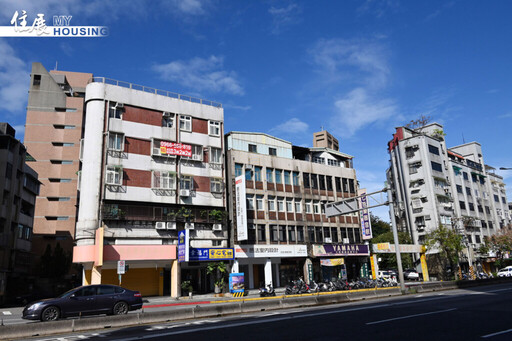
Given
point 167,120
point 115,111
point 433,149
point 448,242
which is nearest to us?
point 115,111

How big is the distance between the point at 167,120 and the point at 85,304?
23.6 m

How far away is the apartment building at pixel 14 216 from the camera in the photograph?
41.2 m

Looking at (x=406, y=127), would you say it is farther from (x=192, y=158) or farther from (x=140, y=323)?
(x=140, y=323)

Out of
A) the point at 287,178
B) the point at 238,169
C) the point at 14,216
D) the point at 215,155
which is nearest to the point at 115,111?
the point at 215,155

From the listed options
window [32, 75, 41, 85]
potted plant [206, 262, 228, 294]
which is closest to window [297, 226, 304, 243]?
potted plant [206, 262, 228, 294]

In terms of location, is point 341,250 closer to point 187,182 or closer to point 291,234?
point 291,234

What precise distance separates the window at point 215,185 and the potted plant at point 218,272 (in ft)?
23.3

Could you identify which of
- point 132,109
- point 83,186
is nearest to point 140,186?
point 83,186

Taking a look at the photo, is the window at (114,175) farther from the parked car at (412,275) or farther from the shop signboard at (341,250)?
the parked car at (412,275)

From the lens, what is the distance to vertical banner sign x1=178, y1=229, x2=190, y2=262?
1302 inches

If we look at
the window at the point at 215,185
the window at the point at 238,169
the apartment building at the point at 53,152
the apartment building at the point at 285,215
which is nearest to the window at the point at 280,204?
the apartment building at the point at 285,215

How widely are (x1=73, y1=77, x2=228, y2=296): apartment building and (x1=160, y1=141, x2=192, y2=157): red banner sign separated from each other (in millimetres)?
97

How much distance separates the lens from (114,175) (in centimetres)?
3356

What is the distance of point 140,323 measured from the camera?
50.3ft
